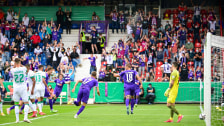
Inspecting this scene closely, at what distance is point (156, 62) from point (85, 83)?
1526 centimetres

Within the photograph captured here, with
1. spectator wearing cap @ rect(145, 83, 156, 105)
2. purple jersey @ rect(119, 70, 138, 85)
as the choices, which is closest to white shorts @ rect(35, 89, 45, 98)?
purple jersey @ rect(119, 70, 138, 85)

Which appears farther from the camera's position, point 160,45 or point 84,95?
point 160,45

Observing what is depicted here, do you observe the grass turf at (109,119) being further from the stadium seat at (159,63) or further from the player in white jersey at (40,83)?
the stadium seat at (159,63)

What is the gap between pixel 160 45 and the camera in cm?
3017

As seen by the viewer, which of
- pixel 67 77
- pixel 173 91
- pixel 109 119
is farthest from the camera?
pixel 67 77

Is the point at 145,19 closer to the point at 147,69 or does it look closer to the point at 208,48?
the point at 147,69

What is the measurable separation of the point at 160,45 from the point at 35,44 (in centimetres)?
1135

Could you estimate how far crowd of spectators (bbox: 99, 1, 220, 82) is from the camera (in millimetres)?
28406

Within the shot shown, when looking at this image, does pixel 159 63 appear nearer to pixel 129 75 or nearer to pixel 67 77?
pixel 67 77

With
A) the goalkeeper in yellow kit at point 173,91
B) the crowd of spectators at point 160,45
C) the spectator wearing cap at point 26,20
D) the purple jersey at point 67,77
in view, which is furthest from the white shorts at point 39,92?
the spectator wearing cap at point 26,20

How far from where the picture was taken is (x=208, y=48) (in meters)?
11.3

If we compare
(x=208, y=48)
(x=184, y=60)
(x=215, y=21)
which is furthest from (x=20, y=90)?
(x=215, y=21)

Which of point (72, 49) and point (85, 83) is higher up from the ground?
point (72, 49)

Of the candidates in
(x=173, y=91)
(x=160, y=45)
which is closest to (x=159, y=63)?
(x=160, y=45)
